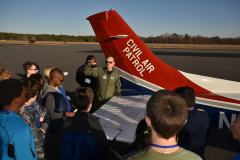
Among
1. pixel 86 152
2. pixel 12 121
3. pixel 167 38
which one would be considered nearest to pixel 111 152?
pixel 86 152

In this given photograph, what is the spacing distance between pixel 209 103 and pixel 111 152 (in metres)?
2.02

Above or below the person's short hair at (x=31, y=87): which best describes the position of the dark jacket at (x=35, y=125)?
below

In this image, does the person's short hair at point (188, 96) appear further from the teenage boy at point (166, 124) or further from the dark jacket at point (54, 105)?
the dark jacket at point (54, 105)

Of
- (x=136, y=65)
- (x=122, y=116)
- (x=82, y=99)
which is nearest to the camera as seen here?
(x=82, y=99)

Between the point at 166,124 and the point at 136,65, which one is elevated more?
the point at 136,65

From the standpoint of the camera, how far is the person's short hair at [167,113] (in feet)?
3.33

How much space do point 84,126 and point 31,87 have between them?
106 centimetres

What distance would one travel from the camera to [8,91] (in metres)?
1.54

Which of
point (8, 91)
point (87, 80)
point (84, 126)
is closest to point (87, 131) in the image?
point (84, 126)

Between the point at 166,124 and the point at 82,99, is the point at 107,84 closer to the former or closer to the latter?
the point at 82,99

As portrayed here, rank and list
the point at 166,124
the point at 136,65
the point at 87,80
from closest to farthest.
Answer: the point at 166,124 → the point at 136,65 → the point at 87,80

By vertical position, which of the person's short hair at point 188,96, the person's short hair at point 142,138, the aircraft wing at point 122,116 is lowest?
the aircraft wing at point 122,116

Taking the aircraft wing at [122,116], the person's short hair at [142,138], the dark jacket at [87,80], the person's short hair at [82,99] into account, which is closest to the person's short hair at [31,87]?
the person's short hair at [82,99]

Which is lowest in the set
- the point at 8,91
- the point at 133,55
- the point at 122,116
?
the point at 122,116
